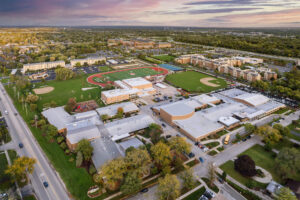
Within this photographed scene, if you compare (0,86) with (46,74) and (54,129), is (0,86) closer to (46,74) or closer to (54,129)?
(46,74)

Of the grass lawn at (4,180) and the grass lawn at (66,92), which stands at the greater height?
the grass lawn at (66,92)

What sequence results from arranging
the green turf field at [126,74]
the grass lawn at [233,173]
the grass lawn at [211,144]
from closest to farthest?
the grass lawn at [233,173]
the grass lawn at [211,144]
the green turf field at [126,74]

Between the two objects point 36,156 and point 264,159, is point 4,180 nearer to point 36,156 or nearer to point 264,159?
point 36,156

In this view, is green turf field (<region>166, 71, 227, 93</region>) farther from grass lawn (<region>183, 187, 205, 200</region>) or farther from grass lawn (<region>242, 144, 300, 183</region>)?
grass lawn (<region>183, 187, 205, 200</region>)

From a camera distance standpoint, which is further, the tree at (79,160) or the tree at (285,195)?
the tree at (79,160)

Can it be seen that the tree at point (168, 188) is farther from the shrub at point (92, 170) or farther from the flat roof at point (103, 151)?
the shrub at point (92, 170)

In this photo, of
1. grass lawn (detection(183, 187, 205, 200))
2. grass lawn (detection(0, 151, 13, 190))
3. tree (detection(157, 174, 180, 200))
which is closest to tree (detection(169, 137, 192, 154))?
grass lawn (detection(183, 187, 205, 200))

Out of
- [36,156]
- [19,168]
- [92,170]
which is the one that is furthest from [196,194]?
[36,156]

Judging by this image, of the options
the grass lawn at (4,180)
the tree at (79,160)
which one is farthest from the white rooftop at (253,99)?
the grass lawn at (4,180)
